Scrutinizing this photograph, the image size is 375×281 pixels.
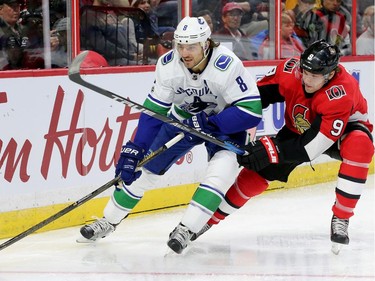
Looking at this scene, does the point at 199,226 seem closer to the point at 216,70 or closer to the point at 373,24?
the point at 216,70

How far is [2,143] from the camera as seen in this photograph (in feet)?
17.4

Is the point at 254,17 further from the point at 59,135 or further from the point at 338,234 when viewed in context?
the point at 338,234

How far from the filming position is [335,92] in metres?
4.79

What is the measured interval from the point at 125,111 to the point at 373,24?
2713 millimetres

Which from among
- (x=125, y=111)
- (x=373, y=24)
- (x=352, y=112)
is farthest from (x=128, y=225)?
(x=373, y=24)

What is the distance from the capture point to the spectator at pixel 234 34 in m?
6.81

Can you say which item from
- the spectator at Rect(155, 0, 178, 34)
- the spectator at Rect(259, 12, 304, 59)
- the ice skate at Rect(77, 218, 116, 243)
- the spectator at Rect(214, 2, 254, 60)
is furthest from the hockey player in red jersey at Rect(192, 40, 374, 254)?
the spectator at Rect(259, 12, 304, 59)

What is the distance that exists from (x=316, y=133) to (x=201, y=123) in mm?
502

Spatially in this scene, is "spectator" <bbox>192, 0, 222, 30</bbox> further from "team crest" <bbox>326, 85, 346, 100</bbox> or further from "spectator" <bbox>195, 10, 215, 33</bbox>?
"team crest" <bbox>326, 85, 346, 100</bbox>

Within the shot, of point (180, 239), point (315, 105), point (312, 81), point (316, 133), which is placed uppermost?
point (312, 81)

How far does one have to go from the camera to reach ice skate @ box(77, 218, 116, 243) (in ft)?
16.8

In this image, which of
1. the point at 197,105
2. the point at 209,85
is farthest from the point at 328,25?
the point at 209,85

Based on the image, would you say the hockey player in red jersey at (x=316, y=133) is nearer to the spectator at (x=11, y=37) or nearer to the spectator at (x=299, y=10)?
the spectator at (x=11, y=37)

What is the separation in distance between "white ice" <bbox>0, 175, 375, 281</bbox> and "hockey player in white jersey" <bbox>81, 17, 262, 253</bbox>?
212 millimetres
